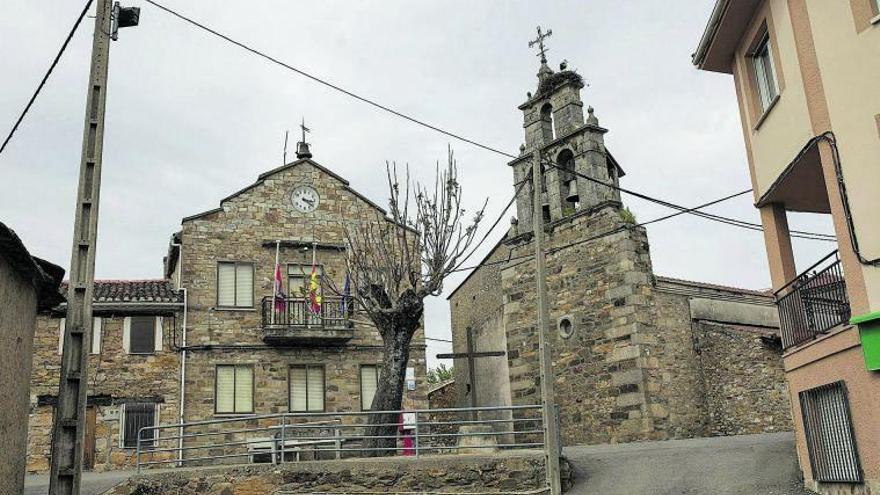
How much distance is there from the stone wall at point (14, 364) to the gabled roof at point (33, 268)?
8 centimetres

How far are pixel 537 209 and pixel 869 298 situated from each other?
17.1ft

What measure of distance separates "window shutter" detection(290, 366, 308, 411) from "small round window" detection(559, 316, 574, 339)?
7.01 meters

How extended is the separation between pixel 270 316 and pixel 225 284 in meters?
1.58

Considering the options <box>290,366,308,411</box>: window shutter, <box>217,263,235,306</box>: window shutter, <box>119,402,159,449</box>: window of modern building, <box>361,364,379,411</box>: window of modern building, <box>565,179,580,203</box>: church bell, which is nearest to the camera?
<box>119,402,159,449</box>: window of modern building

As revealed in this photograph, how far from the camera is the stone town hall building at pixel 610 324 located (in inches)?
754

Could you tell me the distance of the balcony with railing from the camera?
2150 centimetres

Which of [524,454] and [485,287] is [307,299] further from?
[524,454]

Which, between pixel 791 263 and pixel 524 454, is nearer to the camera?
pixel 791 263

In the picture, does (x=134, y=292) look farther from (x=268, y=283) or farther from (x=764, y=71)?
(x=764, y=71)

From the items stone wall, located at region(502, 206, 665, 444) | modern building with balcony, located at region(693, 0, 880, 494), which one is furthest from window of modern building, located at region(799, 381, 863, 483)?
stone wall, located at region(502, 206, 665, 444)

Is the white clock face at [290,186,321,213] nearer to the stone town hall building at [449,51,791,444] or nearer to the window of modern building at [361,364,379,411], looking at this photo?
the window of modern building at [361,364,379,411]

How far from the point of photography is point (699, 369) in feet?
66.2

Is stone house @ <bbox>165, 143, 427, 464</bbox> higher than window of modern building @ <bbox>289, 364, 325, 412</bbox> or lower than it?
higher

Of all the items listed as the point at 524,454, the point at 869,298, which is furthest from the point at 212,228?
the point at 869,298
